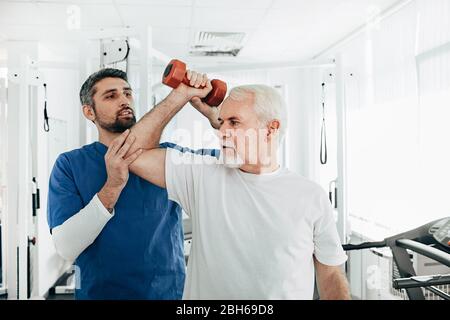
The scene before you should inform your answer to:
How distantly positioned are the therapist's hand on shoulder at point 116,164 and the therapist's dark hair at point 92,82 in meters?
0.17

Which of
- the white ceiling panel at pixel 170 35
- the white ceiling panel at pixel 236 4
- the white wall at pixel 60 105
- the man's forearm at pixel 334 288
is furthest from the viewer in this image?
the white ceiling panel at pixel 170 35

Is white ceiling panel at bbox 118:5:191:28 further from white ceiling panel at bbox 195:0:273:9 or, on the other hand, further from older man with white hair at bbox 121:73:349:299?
older man with white hair at bbox 121:73:349:299

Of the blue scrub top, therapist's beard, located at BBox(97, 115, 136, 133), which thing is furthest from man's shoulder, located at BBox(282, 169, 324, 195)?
therapist's beard, located at BBox(97, 115, 136, 133)

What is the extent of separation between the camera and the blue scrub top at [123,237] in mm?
899

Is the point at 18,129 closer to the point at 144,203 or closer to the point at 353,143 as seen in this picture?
the point at 144,203

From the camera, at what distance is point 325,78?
1.37 metres

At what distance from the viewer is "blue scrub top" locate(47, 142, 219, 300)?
2.95ft

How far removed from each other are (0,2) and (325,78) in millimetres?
1051

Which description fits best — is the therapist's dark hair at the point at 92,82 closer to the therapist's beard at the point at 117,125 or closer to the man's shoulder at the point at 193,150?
the therapist's beard at the point at 117,125

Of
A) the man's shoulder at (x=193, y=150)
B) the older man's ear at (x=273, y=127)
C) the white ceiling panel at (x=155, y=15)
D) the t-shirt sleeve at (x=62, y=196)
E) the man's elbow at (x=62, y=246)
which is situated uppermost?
the white ceiling panel at (x=155, y=15)

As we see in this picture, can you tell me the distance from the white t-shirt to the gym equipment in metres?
0.33

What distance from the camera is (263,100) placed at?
2.76 ft

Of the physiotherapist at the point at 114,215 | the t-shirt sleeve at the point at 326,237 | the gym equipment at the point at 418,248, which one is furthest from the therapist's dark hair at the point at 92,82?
the gym equipment at the point at 418,248
